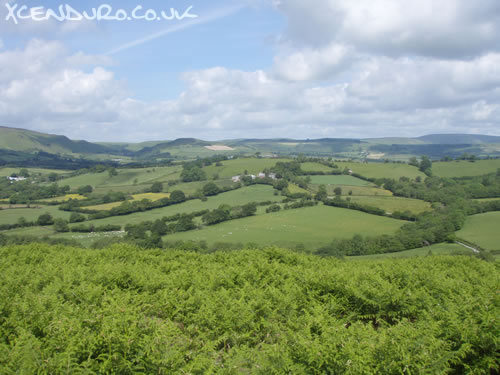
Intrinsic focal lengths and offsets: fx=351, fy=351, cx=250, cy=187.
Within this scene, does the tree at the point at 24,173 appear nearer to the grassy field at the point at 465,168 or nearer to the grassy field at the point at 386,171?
the grassy field at the point at 386,171

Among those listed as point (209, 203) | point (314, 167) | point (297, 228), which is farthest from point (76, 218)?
point (314, 167)

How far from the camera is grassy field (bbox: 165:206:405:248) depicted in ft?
206

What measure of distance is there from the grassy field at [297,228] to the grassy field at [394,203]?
775cm

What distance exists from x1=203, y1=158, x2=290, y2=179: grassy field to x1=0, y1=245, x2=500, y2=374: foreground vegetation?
114 meters

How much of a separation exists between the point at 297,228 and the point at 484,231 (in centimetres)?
3257

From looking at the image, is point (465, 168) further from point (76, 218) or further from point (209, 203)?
point (76, 218)

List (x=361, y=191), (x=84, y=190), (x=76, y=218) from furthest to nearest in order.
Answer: (x=84, y=190) < (x=361, y=191) < (x=76, y=218)

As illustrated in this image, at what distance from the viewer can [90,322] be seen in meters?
8.98

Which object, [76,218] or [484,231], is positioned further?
[76,218]

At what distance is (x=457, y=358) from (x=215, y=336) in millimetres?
5855

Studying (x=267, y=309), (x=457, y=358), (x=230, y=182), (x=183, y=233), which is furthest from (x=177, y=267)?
(x=230, y=182)

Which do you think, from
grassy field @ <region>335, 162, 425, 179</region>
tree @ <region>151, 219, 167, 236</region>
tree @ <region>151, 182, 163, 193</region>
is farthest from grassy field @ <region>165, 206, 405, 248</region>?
grassy field @ <region>335, 162, 425, 179</region>

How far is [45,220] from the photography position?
7488 cm

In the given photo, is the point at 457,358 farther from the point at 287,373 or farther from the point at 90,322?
the point at 90,322
